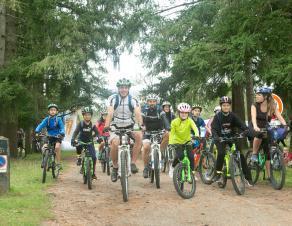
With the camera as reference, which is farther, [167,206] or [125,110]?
[125,110]

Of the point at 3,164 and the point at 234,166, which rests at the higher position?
the point at 3,164

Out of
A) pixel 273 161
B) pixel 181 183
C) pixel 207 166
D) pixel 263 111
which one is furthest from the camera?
pixel 207 166

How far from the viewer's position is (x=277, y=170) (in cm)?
1056

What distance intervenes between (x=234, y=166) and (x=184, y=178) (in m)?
1.11

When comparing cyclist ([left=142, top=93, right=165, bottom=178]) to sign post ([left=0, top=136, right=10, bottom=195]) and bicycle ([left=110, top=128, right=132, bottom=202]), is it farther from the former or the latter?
sign post ([left=0, top=136, right=10, bottom=195])

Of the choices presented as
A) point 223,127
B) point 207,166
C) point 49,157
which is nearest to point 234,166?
point 223,127

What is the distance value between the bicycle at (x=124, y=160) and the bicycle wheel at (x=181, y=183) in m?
0.92

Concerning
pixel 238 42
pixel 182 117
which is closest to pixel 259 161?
pixel 182 117

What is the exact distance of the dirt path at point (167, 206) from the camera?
7.57m

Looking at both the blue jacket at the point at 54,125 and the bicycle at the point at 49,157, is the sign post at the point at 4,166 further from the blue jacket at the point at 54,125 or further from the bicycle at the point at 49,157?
the blue jacket at the point at 54,125

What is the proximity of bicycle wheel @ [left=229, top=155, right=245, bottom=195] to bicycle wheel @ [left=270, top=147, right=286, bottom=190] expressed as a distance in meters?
0.92

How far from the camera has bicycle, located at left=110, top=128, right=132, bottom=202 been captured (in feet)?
30.5

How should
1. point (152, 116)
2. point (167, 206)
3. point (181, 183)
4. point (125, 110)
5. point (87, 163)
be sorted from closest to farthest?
point (167, 206) < point (181, 183) < point (125, 110) < point (87, 163) < point (152, 116)

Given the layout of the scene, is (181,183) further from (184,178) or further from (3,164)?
(3,164)
